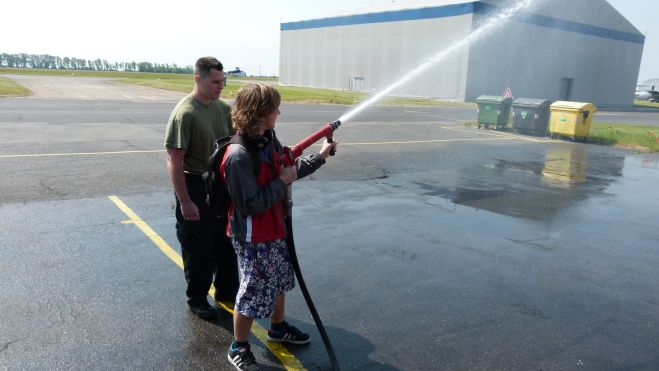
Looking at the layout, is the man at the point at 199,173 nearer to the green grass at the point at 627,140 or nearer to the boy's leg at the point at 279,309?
the boy's leg at the point at 279,309

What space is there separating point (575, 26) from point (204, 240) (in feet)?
171

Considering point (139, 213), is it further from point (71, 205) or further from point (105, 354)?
point (105, 354)

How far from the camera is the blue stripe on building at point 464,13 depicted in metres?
40.5

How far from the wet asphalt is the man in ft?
1.29

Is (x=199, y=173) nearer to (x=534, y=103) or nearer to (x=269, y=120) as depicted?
(x=269, y=120)

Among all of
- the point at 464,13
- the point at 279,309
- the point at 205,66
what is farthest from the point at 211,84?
the point at 464,13

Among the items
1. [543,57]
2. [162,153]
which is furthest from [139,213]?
[543,57]

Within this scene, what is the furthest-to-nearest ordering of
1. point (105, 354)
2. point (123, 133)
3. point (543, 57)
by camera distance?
point (543, 57) → point (123, 133) → point (105, 354)

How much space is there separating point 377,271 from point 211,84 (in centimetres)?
258

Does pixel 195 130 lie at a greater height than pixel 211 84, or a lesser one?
lesser

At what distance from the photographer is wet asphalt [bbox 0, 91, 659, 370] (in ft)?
11.9

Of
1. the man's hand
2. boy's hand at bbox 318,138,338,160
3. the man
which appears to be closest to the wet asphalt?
the man

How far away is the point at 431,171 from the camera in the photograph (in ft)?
35.2

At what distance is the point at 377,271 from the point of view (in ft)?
16.7
